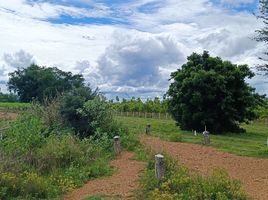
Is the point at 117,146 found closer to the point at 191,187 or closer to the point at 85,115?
the point at 85,115

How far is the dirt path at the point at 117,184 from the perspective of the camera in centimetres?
1342

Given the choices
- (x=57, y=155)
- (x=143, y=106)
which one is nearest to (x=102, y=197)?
(x=57, y=155)

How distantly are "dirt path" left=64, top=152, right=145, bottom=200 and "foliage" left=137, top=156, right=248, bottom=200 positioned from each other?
654 mm

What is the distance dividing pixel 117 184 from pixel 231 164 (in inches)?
227

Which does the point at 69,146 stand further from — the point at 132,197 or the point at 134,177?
the point at 132,197

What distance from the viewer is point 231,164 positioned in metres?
18.5

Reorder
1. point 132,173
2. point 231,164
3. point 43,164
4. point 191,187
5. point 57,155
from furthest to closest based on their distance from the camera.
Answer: point 231,164
point 57,155
point 43,164
point 132,173
point 191,187

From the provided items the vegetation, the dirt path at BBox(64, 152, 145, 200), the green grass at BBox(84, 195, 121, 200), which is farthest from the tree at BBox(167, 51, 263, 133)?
the green grass at BBox(84, 195, 121, 200)

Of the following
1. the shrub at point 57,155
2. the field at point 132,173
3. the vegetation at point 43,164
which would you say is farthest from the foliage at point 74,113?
the shrub at point 57,155

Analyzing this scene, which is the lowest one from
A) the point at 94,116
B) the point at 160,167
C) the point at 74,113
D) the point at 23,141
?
the point at 160,167

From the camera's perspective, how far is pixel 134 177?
15648mm

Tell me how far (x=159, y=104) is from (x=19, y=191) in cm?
5911

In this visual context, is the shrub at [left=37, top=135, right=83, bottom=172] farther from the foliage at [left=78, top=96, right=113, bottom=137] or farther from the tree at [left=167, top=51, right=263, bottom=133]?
the tree at [left=167, top=51, right=263, bottom=133]

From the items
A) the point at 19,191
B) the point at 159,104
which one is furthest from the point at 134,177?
the point at 159,104
